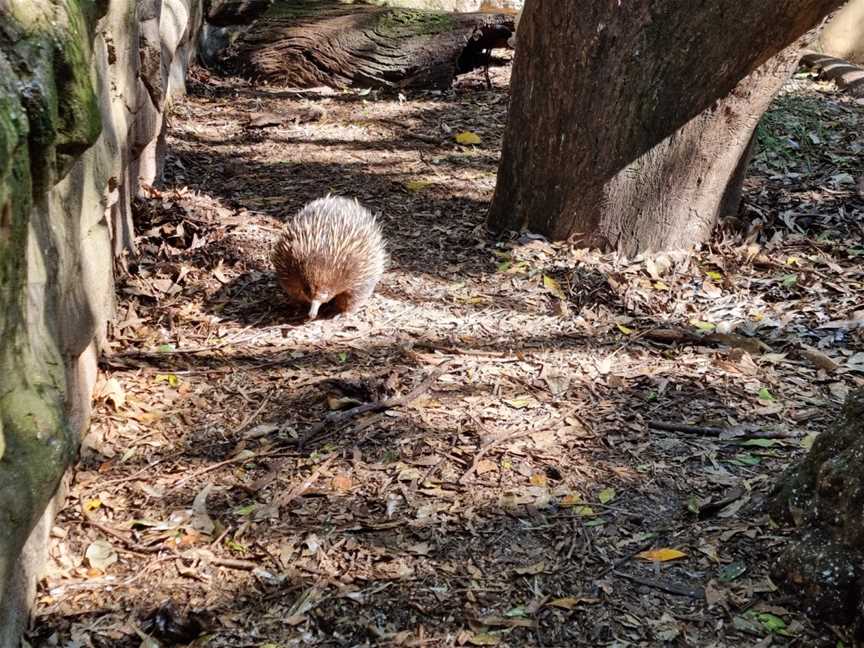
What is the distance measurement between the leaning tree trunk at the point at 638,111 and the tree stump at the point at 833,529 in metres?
2.55

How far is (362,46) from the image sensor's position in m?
8.96

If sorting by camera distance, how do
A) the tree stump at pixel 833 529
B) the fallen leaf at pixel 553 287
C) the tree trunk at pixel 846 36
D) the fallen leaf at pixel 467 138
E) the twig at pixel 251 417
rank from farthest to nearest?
the tree trunk at pixel 846 36 → the fallen leaf at pixel 467 138 → the fallen leaf at pixel 553 287 → the twig at pixel 251 417 → the tree stump at pixel 833 529

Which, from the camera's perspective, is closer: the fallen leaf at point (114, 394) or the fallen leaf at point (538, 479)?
the fallen leaf at point (538, 479)

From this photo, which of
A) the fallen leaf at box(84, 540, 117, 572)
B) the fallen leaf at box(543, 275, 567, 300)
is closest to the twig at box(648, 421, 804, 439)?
the fallen leaf at box(543, 275, 567, 300)

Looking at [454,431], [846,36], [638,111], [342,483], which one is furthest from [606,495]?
[846,36]

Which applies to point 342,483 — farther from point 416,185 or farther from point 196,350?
point 416,185

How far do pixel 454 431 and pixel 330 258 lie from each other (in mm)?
1406

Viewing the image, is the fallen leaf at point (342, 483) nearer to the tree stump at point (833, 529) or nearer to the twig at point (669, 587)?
the twig at point (669, 587)

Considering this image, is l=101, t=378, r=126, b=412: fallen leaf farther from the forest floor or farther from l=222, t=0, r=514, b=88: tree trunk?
l=222, t=0, r=514, b=88: tree trunk

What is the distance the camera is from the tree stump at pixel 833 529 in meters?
2.88

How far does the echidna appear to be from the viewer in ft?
16.5

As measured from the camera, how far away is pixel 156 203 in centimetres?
614

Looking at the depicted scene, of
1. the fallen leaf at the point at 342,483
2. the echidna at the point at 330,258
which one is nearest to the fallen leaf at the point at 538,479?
the fallen leaf at the point at 342,483

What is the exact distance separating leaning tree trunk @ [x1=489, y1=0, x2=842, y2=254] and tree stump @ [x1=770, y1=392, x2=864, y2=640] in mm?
2555
